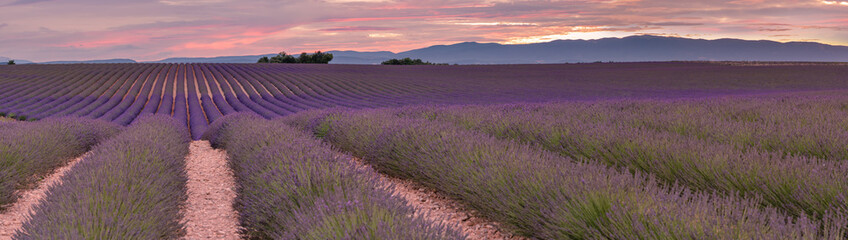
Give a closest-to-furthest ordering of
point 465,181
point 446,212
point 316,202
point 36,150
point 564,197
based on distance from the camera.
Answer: point 316,202, point 564,197, point 465,181, point 446,212, point 36,150

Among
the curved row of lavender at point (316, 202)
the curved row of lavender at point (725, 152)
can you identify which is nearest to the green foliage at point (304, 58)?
the curved row of lavender at point (725, 152)

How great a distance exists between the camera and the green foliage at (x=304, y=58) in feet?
207

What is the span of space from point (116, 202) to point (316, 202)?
1.59 metres

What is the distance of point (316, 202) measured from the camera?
3.09 metres

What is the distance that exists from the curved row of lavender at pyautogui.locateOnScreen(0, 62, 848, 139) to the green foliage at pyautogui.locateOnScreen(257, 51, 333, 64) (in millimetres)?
25727

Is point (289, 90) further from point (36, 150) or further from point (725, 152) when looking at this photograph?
point (725, 152)

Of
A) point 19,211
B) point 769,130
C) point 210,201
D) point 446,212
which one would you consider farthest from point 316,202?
point 769,130

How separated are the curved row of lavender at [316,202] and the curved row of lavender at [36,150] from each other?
2297 millimetres

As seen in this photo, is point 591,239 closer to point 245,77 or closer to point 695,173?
point 695,173

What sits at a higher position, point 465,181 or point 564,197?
point 564,197

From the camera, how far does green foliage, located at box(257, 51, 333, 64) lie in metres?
63.2

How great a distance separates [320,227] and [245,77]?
108 feet

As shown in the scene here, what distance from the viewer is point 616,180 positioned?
352 centimetres

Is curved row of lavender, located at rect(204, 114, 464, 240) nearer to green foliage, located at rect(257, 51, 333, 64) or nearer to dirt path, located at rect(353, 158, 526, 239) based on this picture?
dirt path, located at rect(353, 158, 526, 239)
